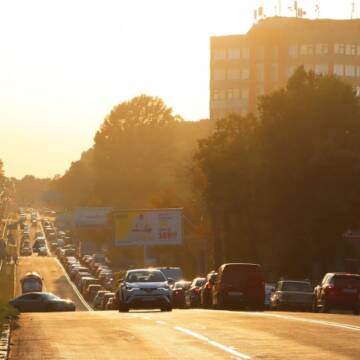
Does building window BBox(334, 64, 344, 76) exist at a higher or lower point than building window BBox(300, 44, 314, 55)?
lower

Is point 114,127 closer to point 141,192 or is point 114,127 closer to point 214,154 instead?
point 141,192

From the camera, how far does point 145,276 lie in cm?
4425

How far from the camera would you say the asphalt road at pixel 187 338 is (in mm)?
19812

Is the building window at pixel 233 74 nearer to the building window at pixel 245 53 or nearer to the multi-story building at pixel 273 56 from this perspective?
the multi-story building at pixel 273 56

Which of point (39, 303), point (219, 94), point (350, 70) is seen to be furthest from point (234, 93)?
point (39, 303)

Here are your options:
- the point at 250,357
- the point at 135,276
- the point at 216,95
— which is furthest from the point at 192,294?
the point at 216,95

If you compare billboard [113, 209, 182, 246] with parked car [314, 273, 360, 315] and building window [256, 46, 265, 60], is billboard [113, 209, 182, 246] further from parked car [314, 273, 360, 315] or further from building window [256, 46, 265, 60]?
building window [256, 46, 265, 60]

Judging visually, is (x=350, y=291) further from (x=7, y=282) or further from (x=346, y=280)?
(x=7, y=282)

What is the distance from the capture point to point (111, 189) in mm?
149250

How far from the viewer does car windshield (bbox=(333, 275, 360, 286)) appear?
49.2 m

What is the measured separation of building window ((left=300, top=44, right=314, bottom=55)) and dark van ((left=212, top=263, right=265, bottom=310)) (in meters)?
120

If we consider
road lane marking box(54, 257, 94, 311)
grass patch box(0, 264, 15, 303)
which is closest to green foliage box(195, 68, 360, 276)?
road lane marking box(54, 257, 94, 311)

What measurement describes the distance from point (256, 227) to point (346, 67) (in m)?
97.2

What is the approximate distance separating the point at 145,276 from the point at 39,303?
19.0 m
